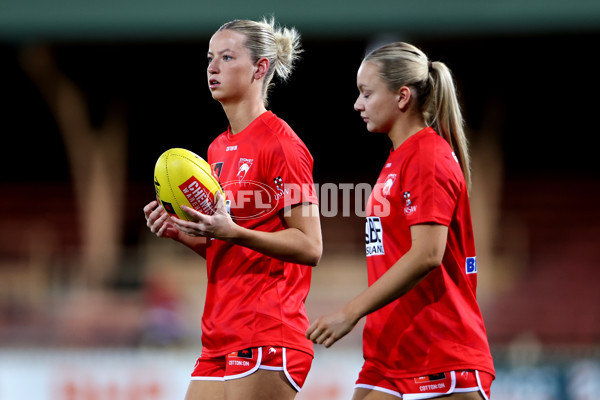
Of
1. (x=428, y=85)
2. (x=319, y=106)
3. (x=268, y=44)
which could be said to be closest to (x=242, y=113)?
(x=268, y=44)

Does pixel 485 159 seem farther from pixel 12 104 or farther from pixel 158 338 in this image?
pixel 12 104

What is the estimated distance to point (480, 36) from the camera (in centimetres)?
998

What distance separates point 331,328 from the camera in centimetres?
259

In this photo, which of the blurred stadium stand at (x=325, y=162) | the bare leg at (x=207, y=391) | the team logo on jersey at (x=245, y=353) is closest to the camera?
the team logo on jersey at (x=245, y=353)

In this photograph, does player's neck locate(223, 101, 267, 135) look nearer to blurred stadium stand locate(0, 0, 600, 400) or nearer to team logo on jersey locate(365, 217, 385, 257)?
team logo on jersey locate(365, 217, 385, 257)

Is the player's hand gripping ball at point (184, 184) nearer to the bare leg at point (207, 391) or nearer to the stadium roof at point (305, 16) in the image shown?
the bare leg at point (207, 391)

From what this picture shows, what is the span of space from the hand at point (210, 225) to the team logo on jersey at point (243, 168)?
1.15 feet

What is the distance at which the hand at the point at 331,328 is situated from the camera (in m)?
2.58

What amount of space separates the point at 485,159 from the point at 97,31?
19.7 feet

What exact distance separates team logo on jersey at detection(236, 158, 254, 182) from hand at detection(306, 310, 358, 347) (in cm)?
75

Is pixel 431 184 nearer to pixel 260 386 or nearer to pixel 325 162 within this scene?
pixel 260 386

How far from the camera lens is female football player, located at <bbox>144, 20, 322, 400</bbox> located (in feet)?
9.65

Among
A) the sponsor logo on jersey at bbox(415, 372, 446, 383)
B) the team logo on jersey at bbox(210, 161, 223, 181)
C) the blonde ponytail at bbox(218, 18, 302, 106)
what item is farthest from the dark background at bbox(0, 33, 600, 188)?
the sponsor logo on jersey at bbox(415, 372, 446, 383)

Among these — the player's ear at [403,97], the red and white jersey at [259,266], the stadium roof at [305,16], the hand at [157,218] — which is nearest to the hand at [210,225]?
the red and white jersey at [259,266]
